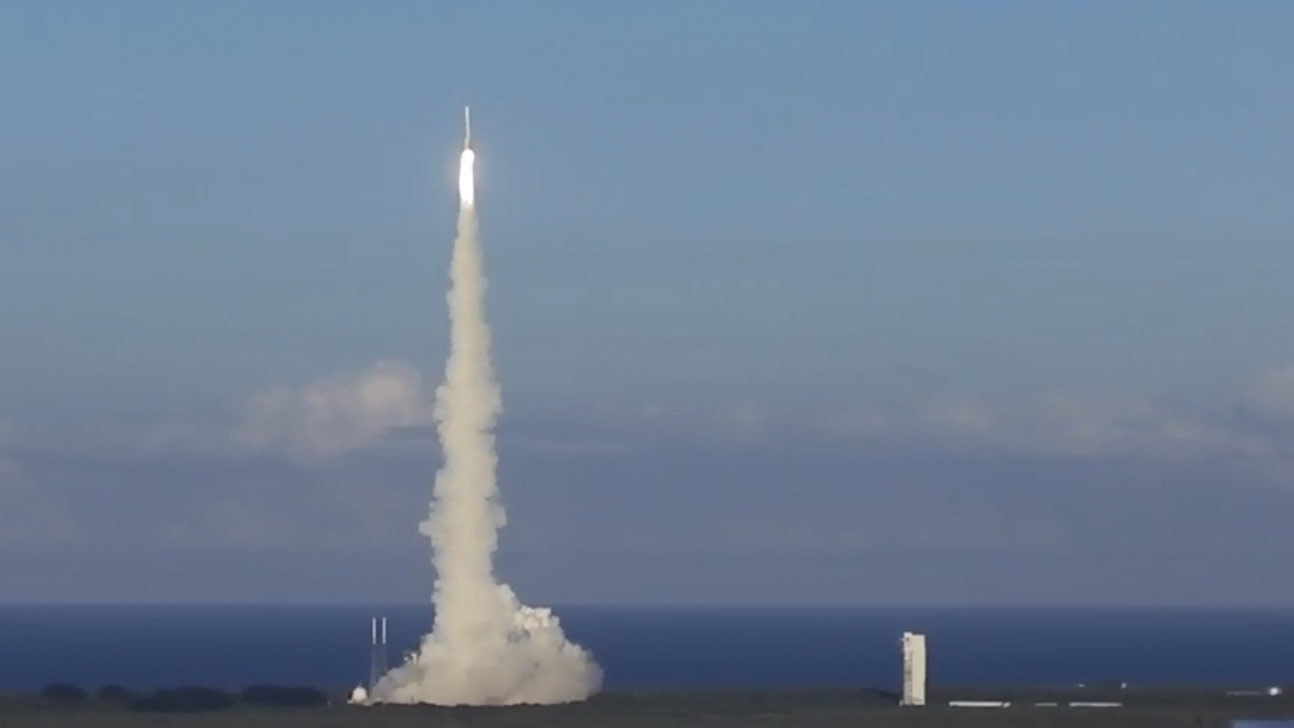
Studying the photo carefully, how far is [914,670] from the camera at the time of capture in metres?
102

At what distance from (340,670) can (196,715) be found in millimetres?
97253

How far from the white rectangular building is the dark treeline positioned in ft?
64.2

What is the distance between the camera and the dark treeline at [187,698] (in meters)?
101

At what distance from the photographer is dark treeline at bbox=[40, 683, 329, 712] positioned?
10069 centimetres

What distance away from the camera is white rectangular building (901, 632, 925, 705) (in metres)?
102

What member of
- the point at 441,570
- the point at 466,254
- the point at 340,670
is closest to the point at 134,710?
the point at 441,570

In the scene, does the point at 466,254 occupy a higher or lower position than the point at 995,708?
higher

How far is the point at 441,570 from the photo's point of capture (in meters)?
95.2

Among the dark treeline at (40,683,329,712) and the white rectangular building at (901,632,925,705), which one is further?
the white rectangular building at (901,632,925,705)

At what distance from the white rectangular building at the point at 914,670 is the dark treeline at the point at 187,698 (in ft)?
64.2

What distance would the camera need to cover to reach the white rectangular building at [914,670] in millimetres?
101875

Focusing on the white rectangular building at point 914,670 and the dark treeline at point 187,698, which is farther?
the white rectangular building at point 914,670

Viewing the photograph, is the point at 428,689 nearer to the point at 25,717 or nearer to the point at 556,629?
the point at 556,629

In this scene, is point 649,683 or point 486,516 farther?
point 649,683
